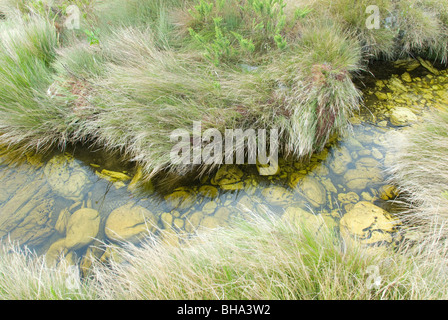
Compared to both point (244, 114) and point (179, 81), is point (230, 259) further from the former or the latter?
point (179, 81)

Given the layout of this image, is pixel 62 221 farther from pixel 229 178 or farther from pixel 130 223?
pixel 229 178

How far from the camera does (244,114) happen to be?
123 inches

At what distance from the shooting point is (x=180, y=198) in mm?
2945

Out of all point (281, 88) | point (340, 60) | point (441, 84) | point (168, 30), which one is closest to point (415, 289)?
point (281, 88)

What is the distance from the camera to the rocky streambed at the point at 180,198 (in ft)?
8.56

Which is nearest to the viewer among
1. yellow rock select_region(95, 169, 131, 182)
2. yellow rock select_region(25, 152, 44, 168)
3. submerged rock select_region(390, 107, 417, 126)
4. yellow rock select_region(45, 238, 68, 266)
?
yellow rock select_region(45, 238, 68, 266)

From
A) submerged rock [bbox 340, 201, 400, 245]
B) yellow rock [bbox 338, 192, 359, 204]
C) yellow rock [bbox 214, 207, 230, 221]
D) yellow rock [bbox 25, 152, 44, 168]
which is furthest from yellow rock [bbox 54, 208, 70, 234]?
yellow rock [bbox 338, 192, 359, 204]

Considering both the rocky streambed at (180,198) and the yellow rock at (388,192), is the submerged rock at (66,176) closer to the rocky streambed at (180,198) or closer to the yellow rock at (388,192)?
the rocky streambed at (180,198)

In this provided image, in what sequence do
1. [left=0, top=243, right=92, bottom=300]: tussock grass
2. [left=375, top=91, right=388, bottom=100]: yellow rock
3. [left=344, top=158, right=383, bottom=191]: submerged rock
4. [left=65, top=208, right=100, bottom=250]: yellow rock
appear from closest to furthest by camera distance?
[left=0, top=243, right=92, bottom=300]: tussock grass < [left=65, top=208, right=100, bottom=250]: yellow rock < [left=344, top=158, right=383, bottom=191]: submerged rock < [left=375, top=91, right=388, bottom=100]: yellow rock

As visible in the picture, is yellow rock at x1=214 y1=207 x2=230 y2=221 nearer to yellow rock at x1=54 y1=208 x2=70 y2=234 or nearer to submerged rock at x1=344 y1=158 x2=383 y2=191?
submerged rock at x1=344 y1=158 x2=383 y2=191

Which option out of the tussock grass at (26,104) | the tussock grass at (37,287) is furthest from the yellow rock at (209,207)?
the tussock grass at (26,104)

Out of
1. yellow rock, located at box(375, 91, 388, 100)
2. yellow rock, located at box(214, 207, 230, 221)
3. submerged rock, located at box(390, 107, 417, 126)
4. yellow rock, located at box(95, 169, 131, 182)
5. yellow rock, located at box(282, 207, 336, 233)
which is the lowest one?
yellow rock, located at box(282, 207, 336, 233)

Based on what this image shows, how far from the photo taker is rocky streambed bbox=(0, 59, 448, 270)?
261 cm

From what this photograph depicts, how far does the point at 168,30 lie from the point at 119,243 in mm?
3187
